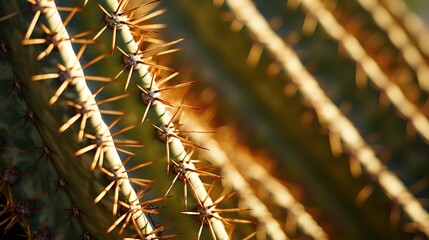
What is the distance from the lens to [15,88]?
1.23 m

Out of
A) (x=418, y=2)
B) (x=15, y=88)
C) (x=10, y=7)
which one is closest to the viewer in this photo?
(x=10, y=7)

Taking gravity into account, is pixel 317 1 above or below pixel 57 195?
above

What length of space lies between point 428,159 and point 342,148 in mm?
311

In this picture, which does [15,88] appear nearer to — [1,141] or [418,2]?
[1,141]

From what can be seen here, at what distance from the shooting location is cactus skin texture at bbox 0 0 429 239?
3.74ft

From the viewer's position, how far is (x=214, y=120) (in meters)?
1.84

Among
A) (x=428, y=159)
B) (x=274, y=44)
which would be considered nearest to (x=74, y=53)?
(x=274, y=44)

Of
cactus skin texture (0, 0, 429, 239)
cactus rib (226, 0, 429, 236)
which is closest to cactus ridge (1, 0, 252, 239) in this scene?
cactus skin texture (0, 0, 429, 239)

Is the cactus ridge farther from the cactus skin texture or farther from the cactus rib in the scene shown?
the cactus rib

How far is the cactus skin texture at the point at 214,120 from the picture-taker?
3.74 feet

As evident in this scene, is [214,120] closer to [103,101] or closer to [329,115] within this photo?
[329,115]

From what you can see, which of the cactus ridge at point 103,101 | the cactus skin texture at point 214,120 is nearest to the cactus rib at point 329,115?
the cactus skin texture at point 214,120

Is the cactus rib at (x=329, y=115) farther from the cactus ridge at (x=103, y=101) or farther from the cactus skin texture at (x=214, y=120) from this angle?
the cactus ridge at (x=103, y=101)

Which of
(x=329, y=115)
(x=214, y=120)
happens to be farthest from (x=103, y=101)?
(x=329, y=115)
